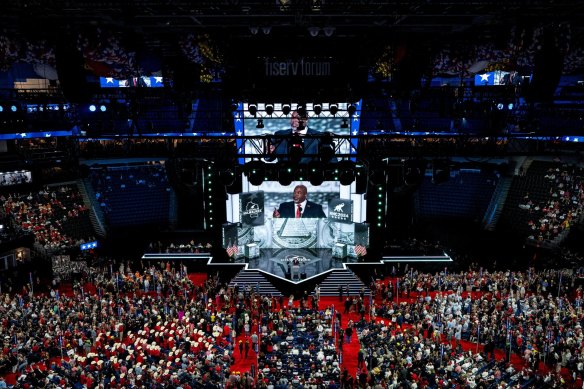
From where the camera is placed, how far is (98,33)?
65.6 feet

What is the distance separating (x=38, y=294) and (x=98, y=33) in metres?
12.5

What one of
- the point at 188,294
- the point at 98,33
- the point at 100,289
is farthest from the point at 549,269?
the point at 98,33

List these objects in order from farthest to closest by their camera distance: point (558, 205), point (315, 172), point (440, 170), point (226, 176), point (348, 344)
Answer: point (558, 205) < point (348, 344) < point (440, 170) < point (226, 176) < point (315, 172)

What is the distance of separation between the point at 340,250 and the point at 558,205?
41.0 feet

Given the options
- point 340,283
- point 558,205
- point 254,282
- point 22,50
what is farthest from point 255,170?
point 558,205

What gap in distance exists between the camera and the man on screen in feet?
87.3

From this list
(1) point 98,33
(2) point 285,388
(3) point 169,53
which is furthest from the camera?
(1) point 98,33

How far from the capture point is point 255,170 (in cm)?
1523

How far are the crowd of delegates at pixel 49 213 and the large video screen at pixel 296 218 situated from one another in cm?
933

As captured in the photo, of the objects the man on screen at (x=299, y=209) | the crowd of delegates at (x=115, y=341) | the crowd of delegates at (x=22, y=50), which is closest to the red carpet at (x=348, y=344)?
the crowd of delegates at (x=115, y=341)

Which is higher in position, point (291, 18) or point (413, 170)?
point (291, 18)

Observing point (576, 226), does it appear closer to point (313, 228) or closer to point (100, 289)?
point (313, 228)

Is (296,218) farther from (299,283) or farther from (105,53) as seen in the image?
(105,53)

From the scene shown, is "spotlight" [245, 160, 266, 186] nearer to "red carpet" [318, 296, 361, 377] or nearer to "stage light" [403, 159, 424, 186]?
"stage light" [403, 159, 424, 186]
